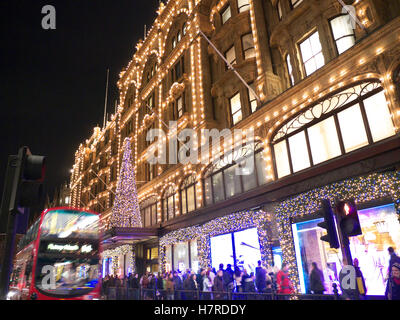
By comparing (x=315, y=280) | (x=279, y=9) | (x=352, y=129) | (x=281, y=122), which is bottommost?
(x=315, y=280)

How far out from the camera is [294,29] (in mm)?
16297

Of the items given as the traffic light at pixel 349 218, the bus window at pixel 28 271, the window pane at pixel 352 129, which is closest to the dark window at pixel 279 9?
the window pane at pixel 352 129

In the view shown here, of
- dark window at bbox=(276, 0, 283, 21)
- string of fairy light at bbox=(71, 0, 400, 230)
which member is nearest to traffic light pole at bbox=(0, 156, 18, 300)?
string of fairy light at bbox=(71, 0, 400, 230)

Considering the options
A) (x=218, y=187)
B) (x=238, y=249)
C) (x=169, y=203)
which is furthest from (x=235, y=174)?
(x=169, y=203)

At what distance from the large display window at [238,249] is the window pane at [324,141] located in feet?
16.7

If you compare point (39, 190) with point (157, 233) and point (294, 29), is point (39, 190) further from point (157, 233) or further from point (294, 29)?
point (157, 233)

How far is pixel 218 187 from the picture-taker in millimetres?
20156

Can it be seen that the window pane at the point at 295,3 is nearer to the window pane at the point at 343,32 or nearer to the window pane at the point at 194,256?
the window pane at the point at 343,32

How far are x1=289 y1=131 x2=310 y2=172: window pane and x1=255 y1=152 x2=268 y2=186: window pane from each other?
189cm

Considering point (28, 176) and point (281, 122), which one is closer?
point (28, 176)

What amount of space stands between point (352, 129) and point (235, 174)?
7630 millimetres

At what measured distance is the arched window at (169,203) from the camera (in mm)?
25422

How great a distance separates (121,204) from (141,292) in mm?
13109

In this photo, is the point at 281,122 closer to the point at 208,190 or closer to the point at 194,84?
the point at 208,190
